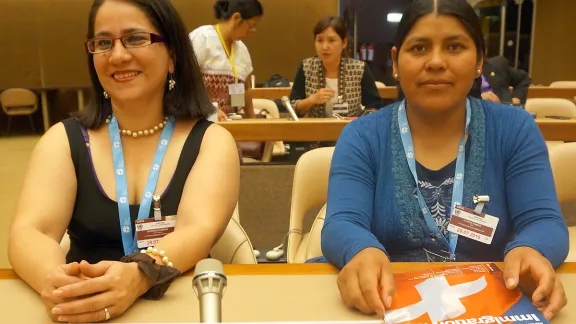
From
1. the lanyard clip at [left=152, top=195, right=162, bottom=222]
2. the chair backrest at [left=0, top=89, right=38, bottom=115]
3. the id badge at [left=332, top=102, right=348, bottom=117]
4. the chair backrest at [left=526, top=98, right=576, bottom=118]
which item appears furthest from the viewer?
the chair backrest at [left=0, top=89, right=38, bottom=115]

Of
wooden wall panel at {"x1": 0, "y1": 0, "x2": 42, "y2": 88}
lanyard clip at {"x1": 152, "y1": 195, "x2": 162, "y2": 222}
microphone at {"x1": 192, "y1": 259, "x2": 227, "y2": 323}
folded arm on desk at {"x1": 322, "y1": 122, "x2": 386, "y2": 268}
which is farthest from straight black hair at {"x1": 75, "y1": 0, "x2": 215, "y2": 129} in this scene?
wooden wall panel at {"x1": 0, "y1": 0, "x2": 42, "y2": 88}

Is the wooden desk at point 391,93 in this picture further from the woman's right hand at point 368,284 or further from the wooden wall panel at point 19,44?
the wooden wall panel at point 19,44

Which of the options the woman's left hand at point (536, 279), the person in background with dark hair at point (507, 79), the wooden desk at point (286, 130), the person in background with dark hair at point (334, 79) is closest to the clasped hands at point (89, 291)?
the woman's left hand at point (536, 279)

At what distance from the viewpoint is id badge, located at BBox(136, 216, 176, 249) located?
4.57ft

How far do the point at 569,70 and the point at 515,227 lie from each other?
364 inches

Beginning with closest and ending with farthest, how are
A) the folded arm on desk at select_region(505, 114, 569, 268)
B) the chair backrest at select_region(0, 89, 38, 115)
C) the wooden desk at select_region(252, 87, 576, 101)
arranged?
1. the folded arm on desk at select_region(505, 114, 569, 268)
2. the wooden desk at select_region(252, 87, 576, 101)
3. the chair backrest at select_region(0, 89, 38, 115)

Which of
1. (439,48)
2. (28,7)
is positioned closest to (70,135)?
(439,48)

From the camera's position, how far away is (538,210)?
1265 millimetres

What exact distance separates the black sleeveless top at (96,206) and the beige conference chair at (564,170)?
1.41m

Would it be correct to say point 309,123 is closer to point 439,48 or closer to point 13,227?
point 439,48

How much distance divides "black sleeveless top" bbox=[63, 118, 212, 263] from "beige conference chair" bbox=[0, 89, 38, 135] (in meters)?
8.32

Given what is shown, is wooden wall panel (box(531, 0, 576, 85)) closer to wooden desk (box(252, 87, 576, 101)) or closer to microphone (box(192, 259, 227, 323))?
wooden desk (box(252, 87, 576, 101))

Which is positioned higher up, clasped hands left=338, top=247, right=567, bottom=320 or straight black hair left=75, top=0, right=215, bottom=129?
straight black hair left=75, top=0, right=215, bottom=129

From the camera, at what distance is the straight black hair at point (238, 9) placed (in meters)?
3.54
